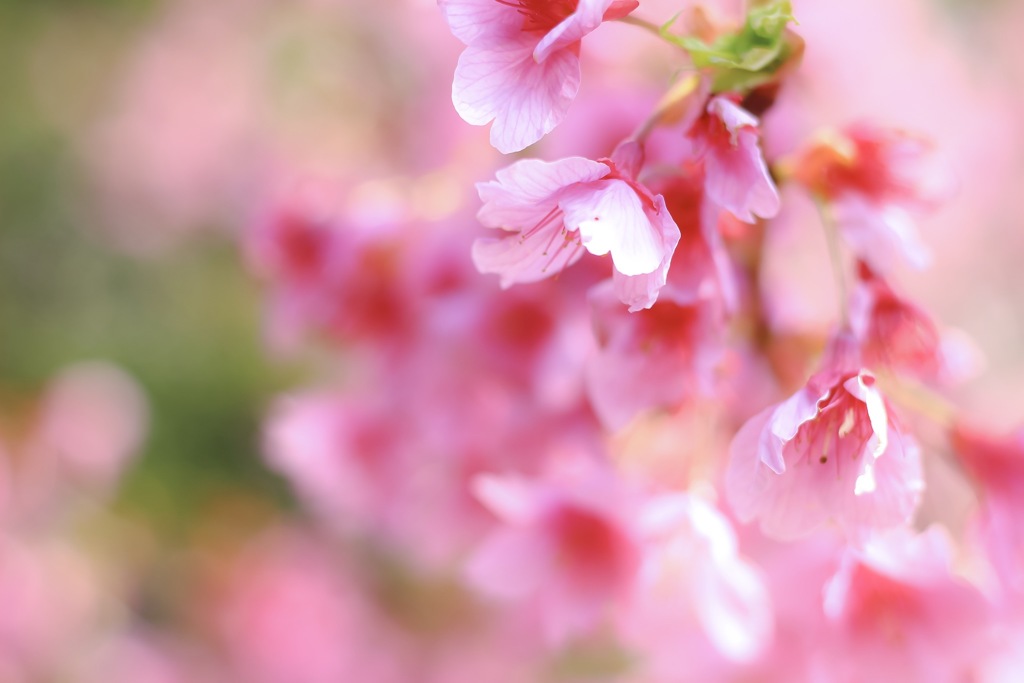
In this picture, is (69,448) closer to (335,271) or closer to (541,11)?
(335,271)

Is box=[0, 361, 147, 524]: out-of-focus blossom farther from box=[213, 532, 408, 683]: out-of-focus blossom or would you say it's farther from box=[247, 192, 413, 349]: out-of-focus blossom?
box=[247, 192, 413, 349]: out-of-focus blossom

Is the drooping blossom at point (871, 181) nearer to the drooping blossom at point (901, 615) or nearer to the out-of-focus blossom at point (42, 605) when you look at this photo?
the drooping blossom at point (901, 615)

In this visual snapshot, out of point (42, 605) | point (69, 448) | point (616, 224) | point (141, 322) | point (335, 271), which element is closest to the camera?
point (616, 224)

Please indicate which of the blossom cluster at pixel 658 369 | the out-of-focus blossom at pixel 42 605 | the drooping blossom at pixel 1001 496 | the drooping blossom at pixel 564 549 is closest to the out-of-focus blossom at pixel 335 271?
the blossom cluster at pixel 658 369

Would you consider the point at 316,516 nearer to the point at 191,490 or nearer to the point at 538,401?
the point at 191,490

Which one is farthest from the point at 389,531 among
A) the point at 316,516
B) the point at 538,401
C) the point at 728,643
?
the point at 316,516

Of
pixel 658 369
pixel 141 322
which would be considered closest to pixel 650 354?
pixel 658 369

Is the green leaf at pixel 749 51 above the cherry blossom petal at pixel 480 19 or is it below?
below
